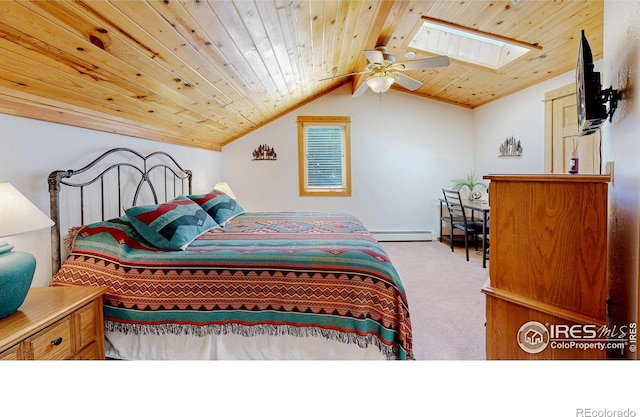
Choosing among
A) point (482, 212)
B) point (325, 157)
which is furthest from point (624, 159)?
point (325, 157)

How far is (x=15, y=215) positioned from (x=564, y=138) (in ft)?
14.4

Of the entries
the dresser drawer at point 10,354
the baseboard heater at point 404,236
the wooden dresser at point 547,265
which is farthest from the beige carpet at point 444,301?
the dresser drawer at point 10,354

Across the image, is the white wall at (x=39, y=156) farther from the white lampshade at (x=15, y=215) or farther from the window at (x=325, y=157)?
the window at (x=325, y=157)

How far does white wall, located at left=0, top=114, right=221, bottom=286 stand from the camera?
148cm

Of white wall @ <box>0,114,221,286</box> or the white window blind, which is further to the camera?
the white window blind

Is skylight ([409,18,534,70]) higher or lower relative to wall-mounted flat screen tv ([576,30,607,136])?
higher

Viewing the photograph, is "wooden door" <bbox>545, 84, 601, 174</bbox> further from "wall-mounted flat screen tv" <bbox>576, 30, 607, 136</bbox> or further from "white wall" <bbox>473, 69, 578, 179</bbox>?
"wall-mounted flat screen tv" <bbox>576, 30, 607, 136</bbox>

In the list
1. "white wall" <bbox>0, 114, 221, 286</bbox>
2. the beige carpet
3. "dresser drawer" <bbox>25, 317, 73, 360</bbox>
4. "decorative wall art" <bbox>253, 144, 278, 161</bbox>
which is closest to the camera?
"dresser drawer" <bbox>25, 317, 73, 360</bbox>

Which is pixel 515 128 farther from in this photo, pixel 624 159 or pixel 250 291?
pixel 250 291

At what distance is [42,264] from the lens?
166 centimetres

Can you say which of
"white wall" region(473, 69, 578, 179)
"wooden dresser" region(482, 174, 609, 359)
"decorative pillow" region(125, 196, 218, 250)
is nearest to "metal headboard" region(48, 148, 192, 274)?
"decorative pillow" region(125, 196, 218, 250)

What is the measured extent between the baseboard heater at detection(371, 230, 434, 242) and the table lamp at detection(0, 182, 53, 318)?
4296 millimetres

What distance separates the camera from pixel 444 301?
260 cm
